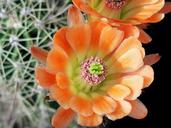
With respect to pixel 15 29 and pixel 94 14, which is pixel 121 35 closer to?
pixel 94 14

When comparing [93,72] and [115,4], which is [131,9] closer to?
[115,4]

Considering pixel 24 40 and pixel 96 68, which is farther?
pixel 24 40

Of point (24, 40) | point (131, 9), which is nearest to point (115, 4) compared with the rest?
point (131, 9)

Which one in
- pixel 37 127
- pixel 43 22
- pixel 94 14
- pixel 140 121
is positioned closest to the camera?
pixel 94 14

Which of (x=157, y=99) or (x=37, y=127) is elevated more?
(x=37, y=127)

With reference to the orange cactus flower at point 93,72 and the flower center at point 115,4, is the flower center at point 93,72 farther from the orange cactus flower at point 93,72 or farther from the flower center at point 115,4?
the flower center at point 115,4

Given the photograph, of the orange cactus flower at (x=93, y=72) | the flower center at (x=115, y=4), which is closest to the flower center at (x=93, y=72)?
the orange cactus flower at (x=93, y=72)

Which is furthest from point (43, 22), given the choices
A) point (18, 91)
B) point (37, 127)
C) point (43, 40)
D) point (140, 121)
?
point (140, 121)
